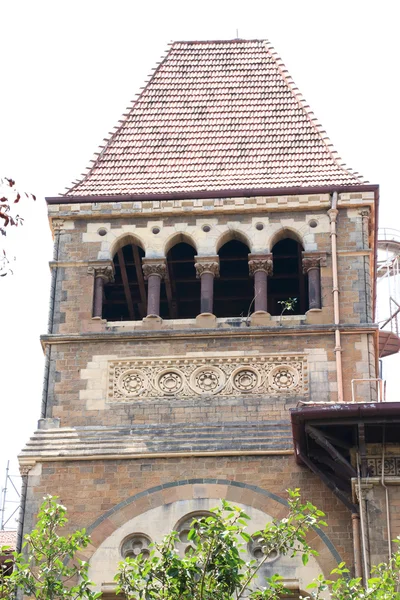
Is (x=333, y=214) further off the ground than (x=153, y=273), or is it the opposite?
(x=333, y=214)

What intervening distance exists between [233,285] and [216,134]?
2926mm

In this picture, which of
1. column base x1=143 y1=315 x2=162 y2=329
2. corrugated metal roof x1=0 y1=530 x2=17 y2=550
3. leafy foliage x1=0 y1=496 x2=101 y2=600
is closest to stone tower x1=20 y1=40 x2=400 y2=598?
column base x1=143 y1=315 x2=162 y2=329

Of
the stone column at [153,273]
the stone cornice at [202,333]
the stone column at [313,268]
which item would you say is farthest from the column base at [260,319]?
the stone column at [153,273]

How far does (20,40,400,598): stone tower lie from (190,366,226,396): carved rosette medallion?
3 cm

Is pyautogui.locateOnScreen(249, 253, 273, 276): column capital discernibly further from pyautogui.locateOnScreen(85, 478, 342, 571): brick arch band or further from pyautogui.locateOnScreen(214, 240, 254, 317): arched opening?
pyautogui.locateOnScreen(85, 478, 342, 571): brick arch band

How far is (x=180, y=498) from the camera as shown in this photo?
25000 mm

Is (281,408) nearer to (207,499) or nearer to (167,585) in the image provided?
(207,499)

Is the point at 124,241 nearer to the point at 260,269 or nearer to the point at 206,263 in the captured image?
the point at 206,263

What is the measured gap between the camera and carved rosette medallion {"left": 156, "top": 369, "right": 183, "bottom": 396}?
26484 millimetres

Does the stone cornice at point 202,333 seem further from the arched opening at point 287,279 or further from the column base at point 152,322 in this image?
the arched opening at point 287,279

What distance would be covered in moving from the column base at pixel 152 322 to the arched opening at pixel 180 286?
6.85ft

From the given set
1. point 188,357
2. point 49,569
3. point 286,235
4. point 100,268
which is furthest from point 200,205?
point 49,569

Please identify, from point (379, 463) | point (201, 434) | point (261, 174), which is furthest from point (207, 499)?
point (261, 174)

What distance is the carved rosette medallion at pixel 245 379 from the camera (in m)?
26.4
